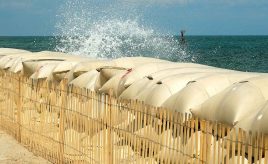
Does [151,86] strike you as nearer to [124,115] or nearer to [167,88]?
[167,88]

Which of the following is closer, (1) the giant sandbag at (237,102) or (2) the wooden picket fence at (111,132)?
(2) the wooden picket fence at (111,132)

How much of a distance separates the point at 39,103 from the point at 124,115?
250cm

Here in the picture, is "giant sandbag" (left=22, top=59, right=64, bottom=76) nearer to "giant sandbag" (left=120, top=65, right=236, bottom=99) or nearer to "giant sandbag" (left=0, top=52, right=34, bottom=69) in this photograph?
"giant sandbag" (left=0, top=52, right=34, bottom=69)

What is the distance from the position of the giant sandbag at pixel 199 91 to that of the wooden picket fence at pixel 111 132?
106 cm

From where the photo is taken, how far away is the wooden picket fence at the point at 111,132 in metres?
4.68

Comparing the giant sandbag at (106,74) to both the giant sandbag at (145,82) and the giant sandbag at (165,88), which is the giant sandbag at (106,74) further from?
the giant sandbag at (165,88)

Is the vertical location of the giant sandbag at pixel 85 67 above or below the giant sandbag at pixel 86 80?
above

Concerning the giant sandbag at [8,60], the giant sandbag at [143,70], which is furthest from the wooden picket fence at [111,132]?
the giant sandbag at [8,60]

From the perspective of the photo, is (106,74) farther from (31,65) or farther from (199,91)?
(31,65)

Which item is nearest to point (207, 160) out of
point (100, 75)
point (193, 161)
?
point (193, 161)

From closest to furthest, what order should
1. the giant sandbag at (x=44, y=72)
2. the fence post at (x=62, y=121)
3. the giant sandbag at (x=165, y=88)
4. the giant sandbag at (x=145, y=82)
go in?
the fence post at (x=62, y=121) → the giant sandbag at (x=165, y=88) → the giant sandbag at (x=145, y=82) → the giant sandbag at (x=44, y=72)

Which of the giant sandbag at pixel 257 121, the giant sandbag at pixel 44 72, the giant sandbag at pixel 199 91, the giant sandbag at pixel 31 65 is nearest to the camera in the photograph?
the giant sandbag at pixel 257 121

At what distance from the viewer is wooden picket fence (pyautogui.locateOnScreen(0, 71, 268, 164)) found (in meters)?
4.68

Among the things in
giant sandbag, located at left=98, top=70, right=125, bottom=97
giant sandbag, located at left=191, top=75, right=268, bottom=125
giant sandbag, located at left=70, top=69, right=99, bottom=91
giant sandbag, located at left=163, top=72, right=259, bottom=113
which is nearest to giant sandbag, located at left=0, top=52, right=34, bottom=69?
giant sandbag, located at left=70, top=69, right=99, bottom=91
